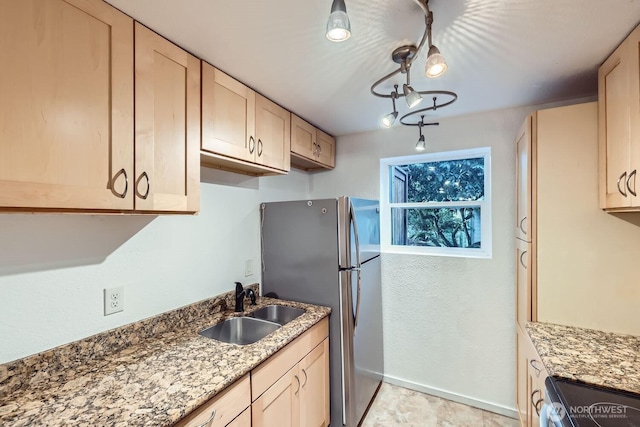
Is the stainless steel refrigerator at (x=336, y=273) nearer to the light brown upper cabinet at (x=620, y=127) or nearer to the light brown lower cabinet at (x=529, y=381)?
the light brown lower cabinet at (x=529, y=381)

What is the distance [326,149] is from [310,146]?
1.00ft

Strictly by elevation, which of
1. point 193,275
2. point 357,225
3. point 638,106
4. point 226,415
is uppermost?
point 638,106

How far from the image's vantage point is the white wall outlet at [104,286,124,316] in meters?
1.28

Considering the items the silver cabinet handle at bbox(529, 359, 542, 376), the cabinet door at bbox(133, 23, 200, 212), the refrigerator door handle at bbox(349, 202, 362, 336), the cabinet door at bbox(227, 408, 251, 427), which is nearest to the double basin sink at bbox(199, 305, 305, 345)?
the refrigerator door handle at bbox(349, 202, 362, 336)

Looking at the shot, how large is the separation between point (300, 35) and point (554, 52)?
1.20m

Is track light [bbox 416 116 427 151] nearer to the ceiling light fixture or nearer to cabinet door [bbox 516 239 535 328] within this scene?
the ceiling light fixture

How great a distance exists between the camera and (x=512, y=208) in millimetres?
2080

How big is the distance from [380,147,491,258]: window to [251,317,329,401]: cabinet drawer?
113cm

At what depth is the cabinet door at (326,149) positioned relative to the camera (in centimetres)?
245

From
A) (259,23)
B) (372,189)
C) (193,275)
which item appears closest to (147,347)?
(193,275)

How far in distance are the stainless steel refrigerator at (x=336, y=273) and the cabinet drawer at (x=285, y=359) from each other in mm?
177

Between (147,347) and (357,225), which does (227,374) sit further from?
(357,225)

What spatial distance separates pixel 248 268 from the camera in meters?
2.11

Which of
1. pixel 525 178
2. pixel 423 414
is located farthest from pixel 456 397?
pixel 525 178
